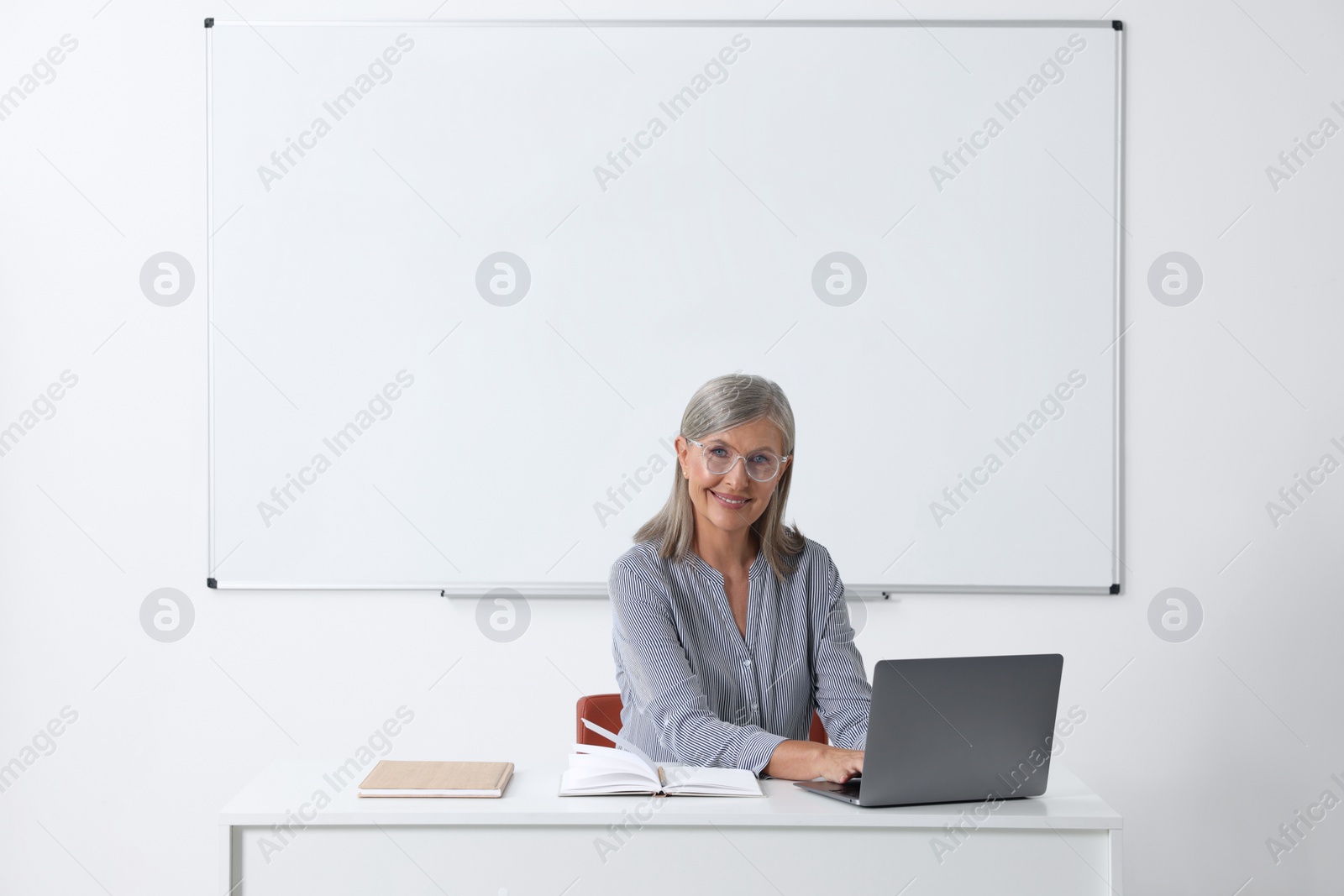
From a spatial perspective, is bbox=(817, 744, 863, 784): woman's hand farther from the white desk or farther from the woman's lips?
the woman's lips

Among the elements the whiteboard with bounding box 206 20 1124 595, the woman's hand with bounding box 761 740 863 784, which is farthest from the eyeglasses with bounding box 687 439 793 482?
the whiteboard with bounding box 206 20 1124 595

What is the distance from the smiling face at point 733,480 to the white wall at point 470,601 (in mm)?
1029

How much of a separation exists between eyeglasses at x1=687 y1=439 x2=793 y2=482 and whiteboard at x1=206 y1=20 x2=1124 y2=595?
3.52 feet

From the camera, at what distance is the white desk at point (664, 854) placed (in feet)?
4.76

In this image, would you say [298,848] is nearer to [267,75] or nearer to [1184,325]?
[267,75]

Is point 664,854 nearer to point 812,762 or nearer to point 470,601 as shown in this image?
point 812,762

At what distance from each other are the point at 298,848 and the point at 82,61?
2590 millimetres

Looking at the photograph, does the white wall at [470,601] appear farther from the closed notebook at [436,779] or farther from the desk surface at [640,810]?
the desk surface at [640,810]

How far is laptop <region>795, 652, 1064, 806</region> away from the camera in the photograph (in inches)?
56.2

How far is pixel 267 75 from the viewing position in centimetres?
300

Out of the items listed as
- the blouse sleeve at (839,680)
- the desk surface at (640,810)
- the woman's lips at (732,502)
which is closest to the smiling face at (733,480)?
the woman's lips at (732,502)

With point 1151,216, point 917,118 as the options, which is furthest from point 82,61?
point 1151,216

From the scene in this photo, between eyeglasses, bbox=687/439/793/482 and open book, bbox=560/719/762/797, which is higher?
eyeglasses, bbox=687/439/793/482

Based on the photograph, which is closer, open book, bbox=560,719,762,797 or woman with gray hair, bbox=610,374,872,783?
open book, bbox=560,719,762,797
